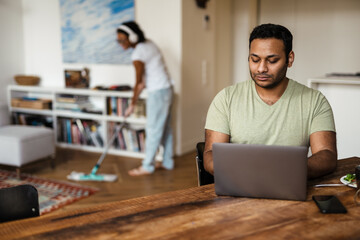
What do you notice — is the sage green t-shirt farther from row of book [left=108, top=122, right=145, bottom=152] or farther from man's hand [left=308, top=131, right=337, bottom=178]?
row of book [left=108, top=122, right=145, bottom=152]

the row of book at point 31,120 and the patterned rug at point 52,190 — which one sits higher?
the row of book at point 31,120

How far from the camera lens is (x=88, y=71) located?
5.17 m

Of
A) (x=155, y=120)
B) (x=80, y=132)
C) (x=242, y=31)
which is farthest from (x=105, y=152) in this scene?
(x=242, y=31)

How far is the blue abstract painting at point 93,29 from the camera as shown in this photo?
192 inches

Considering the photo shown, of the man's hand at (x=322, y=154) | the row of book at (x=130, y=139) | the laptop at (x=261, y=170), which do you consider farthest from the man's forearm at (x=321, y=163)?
the row of book at (x=130, y=139)

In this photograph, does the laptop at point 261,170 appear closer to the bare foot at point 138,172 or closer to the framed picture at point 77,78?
the bare foot at point 138,172

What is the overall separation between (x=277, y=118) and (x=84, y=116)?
3.59 metres

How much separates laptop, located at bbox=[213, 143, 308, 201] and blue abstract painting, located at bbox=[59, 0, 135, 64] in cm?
379

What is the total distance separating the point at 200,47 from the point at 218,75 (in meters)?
0.77

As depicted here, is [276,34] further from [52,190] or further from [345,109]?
[52,190]

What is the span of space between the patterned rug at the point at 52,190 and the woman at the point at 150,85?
2.11 ft

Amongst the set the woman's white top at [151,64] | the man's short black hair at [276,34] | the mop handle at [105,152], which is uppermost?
the man's short black hair at [276,34]

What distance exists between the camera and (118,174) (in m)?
3.90

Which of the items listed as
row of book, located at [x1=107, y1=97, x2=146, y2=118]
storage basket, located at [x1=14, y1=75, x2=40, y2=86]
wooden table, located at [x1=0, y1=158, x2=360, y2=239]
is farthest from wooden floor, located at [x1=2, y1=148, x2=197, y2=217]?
wooden table, located at [x1=0, y1=158, x2=360, y2=239]
